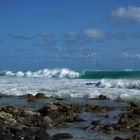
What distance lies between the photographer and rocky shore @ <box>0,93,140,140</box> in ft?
44.3

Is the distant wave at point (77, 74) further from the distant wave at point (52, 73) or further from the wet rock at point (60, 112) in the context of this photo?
the wet rock at point (60, 112)

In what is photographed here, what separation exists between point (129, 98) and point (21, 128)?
11.9 metres

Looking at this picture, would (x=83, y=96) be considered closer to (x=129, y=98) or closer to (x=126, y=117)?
(x=129, y=98)

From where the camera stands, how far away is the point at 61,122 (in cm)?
1677

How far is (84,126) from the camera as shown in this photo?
52.2 feet

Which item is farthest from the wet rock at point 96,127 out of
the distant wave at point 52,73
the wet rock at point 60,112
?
the distant wave at point 52,73

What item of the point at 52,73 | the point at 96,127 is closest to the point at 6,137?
the point at 96,127

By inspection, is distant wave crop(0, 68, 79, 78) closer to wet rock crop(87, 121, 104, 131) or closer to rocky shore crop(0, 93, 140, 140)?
rocky shore crop(0, 93, 140, 140)

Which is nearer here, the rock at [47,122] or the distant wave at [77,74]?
the rock at [47,122]

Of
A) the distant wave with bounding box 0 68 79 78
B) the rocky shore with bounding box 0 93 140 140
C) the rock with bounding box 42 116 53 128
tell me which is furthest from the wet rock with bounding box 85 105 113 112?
the distant wave with bounding box 0 68 79 78

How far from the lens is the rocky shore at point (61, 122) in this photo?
13500 mm

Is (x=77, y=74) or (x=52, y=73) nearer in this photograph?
(x=77, y=74)

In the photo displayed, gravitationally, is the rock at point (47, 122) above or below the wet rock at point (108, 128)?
above

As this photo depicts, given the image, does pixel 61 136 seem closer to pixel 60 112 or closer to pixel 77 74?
pixel 60 112
